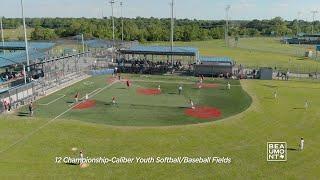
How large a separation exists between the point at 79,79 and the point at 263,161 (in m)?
40.1

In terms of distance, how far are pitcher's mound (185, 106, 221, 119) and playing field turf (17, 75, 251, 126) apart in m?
0.53

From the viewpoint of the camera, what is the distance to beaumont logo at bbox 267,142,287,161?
29.9 metres

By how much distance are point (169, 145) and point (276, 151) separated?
29.0 ft

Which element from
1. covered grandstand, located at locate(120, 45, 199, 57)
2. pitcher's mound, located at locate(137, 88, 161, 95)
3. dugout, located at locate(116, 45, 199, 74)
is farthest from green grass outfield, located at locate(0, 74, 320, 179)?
dugout, located at locate(116, 45, 199, 74)

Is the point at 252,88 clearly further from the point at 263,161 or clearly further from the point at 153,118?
the point at 263,161

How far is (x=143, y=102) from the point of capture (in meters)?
47.2

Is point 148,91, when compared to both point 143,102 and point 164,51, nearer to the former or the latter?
point 143,102

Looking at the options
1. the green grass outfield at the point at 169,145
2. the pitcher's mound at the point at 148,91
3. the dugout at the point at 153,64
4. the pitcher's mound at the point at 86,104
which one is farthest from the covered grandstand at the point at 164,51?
the green grass outfield at the point at 169,145

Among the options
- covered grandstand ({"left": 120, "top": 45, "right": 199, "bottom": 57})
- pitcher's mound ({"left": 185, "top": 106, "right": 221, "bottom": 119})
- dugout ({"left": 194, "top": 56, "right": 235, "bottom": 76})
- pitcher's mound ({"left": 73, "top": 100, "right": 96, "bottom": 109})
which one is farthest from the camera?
covered grandstand ({"left": 120, "top": 45, "right": 199, "bottom": 57})

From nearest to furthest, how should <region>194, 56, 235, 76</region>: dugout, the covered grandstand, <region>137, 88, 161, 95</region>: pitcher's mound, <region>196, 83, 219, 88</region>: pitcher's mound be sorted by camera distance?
<region>137, 88, 161, 95</region>: pitcher's mound
<region>196, 83, 219, 88</region>: pitcher's mound
<region>194, 56, 235, 76</region>: dugout
the covered grandstand

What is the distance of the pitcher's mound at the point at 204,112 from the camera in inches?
1617

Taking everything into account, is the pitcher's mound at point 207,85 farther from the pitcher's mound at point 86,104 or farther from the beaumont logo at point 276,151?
the beaumont logo at point 276,151

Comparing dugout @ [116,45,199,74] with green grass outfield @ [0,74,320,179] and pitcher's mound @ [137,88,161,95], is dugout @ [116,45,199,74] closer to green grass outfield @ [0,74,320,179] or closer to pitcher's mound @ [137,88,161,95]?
pitcher's mound @ [137,88,161,95]

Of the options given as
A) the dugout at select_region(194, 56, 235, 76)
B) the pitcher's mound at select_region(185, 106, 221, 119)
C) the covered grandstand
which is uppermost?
the covered grandstand
